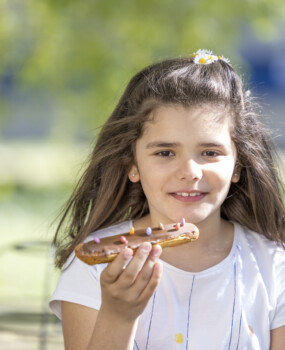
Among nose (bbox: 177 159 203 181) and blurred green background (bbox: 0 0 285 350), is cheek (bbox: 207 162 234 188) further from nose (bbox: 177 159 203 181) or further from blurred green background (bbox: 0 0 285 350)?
blurred green background (bbox: 0 0 285 350)

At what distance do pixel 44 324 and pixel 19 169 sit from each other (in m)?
8.97

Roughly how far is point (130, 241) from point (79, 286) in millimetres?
489

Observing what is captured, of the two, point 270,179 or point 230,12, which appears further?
point 230,12

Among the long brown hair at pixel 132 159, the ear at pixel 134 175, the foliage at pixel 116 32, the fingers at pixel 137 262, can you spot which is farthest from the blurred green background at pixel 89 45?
the fingers at pixel 137 262

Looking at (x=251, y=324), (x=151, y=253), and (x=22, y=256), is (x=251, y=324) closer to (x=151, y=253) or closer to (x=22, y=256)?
(x=151, y=253)

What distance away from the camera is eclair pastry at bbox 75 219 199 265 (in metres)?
2.03

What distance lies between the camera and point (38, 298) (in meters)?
6.36

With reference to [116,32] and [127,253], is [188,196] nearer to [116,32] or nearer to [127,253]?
[127,253]

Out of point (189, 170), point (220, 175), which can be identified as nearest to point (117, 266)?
point (189, 170)

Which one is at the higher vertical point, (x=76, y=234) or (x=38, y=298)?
(x=76, y=234)

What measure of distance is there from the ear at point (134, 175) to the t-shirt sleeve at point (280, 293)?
0.66 m

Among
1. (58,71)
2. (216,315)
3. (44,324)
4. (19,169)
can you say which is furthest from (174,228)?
(19,169)

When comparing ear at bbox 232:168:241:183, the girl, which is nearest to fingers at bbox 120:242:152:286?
the girl

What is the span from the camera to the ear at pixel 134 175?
8.82 feet
